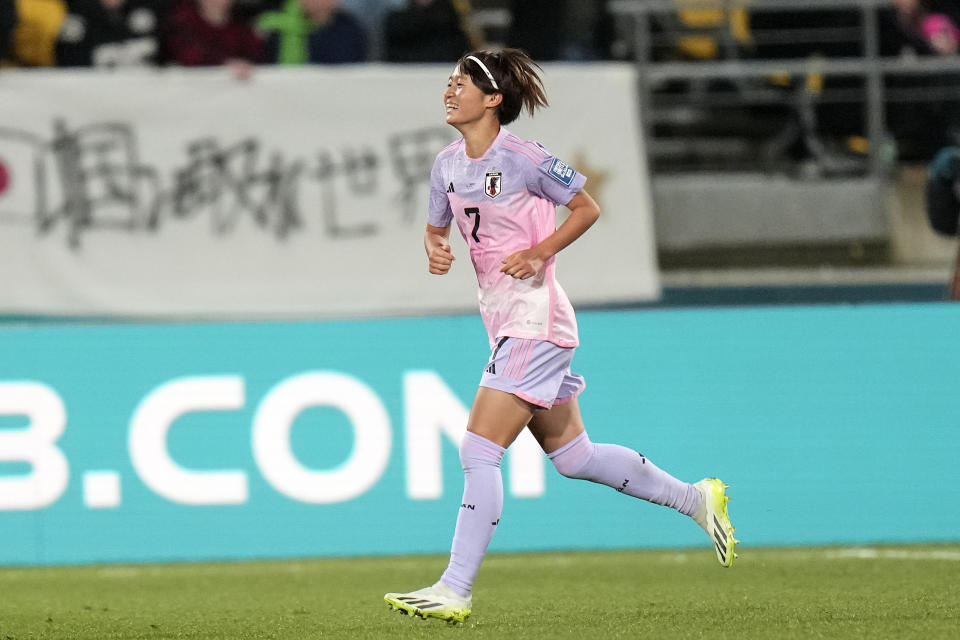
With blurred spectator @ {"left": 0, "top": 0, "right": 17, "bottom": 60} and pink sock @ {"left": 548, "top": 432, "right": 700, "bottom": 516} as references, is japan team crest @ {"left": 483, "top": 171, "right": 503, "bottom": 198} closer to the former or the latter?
pink sock @ {"left": 548, "top": 432, "right": 700, "bottom": 516}

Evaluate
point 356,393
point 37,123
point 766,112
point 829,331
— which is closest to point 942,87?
point 766,112

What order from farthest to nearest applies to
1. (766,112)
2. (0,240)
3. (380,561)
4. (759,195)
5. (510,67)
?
(766,112) < (759,195) < (0,240) < (380,561) < (510,67)

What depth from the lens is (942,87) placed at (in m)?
11.8

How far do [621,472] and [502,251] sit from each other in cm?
97

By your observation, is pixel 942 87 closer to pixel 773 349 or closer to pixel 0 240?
pixel 773 349

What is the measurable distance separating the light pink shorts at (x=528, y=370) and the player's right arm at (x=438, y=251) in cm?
33

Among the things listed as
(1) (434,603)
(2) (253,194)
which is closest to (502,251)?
(1) (434,603)

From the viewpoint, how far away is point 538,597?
666 cm

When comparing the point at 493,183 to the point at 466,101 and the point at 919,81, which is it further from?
the point at 919,81

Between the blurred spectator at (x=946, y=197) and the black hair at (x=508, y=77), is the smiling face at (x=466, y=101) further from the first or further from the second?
the blurred spectator at (x=946, y=197)

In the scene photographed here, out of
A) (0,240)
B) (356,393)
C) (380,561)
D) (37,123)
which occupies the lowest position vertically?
(380,561)

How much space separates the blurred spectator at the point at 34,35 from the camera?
1073 centimetres

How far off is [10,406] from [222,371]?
1091 mm

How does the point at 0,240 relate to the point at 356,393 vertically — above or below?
above
